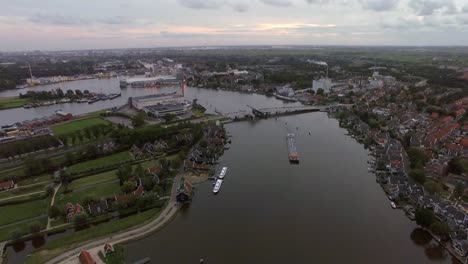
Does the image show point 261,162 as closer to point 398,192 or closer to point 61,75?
point 398,192

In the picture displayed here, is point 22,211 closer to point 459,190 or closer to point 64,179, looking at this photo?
point 64,179

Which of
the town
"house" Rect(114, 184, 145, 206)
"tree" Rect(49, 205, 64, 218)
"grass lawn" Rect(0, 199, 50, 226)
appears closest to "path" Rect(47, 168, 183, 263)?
the town

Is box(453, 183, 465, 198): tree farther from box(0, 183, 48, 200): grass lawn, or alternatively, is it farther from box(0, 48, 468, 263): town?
box(0, 183, 48, 200): grass lawn

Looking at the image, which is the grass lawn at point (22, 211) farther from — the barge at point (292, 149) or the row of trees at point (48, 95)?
the row of trees at point (48, 95)

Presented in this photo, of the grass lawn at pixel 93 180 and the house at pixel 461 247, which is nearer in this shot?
the house at pixel 461 247

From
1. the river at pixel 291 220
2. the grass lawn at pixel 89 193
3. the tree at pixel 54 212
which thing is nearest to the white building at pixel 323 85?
the river at pixel 291 220

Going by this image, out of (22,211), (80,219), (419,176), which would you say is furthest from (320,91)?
(22,211)
